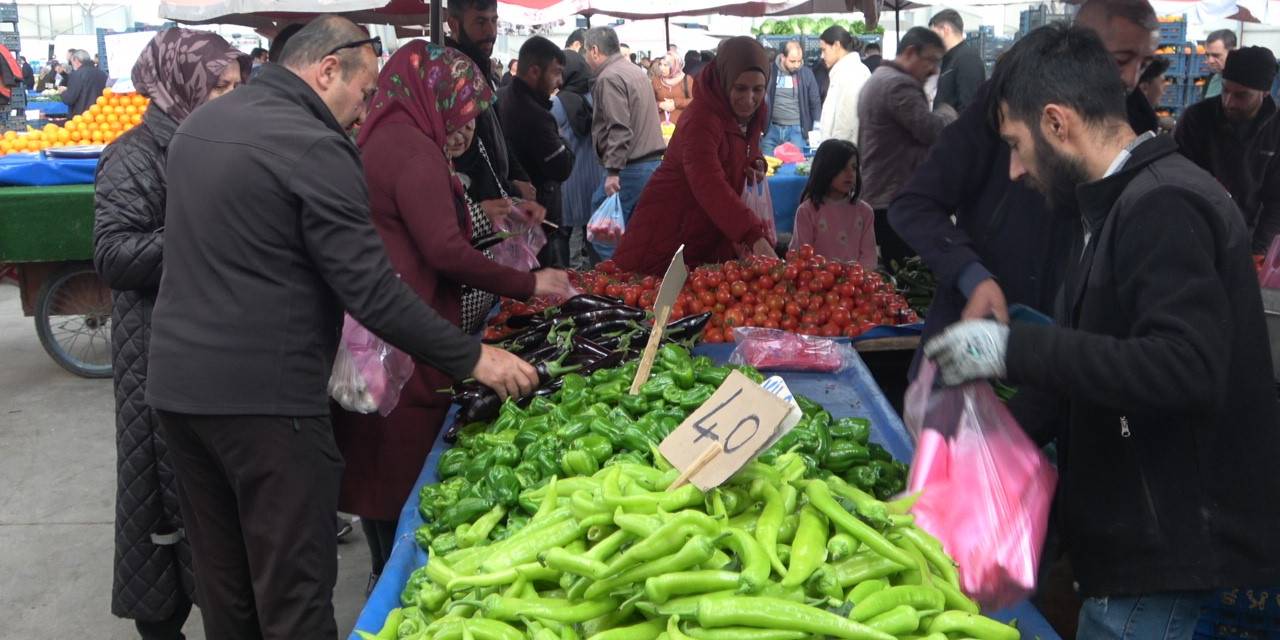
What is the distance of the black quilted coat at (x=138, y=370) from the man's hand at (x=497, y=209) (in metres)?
1.22

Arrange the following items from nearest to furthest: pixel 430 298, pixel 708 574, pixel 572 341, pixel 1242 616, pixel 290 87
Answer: pixel 708 574, pixel 290 87, pixel 1242 616, pixel 430 298, pixel 572 341

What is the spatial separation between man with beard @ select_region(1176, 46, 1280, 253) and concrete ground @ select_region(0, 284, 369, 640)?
549cm

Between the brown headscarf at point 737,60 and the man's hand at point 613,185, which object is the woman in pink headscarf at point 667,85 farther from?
the brown headscarf at point 737,60

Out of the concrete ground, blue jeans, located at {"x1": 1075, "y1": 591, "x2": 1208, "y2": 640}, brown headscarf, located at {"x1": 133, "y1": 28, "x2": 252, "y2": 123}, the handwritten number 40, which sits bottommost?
the concrete ground

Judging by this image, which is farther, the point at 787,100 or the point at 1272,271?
the point at 787,100

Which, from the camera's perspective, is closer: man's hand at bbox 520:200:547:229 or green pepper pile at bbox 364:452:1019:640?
green pepper pile at bbox 364:452:1019:640

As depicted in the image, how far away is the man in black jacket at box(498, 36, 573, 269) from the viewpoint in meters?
7.62

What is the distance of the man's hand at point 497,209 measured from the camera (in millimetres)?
4324

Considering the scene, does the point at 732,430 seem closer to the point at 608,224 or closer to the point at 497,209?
the point at 497,209

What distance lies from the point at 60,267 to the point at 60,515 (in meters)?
2.45

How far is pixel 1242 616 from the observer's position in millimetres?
2945

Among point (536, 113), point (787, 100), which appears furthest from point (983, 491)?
point (787, 100)

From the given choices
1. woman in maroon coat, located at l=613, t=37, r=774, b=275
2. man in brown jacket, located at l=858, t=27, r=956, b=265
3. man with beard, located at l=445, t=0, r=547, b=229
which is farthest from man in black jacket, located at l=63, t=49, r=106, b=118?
woman in maroon coat, located at l=613, t=37, r=774, b=275

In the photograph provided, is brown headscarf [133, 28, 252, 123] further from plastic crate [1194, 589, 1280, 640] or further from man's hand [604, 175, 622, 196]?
man's hand [604, 175, 622, 196]
